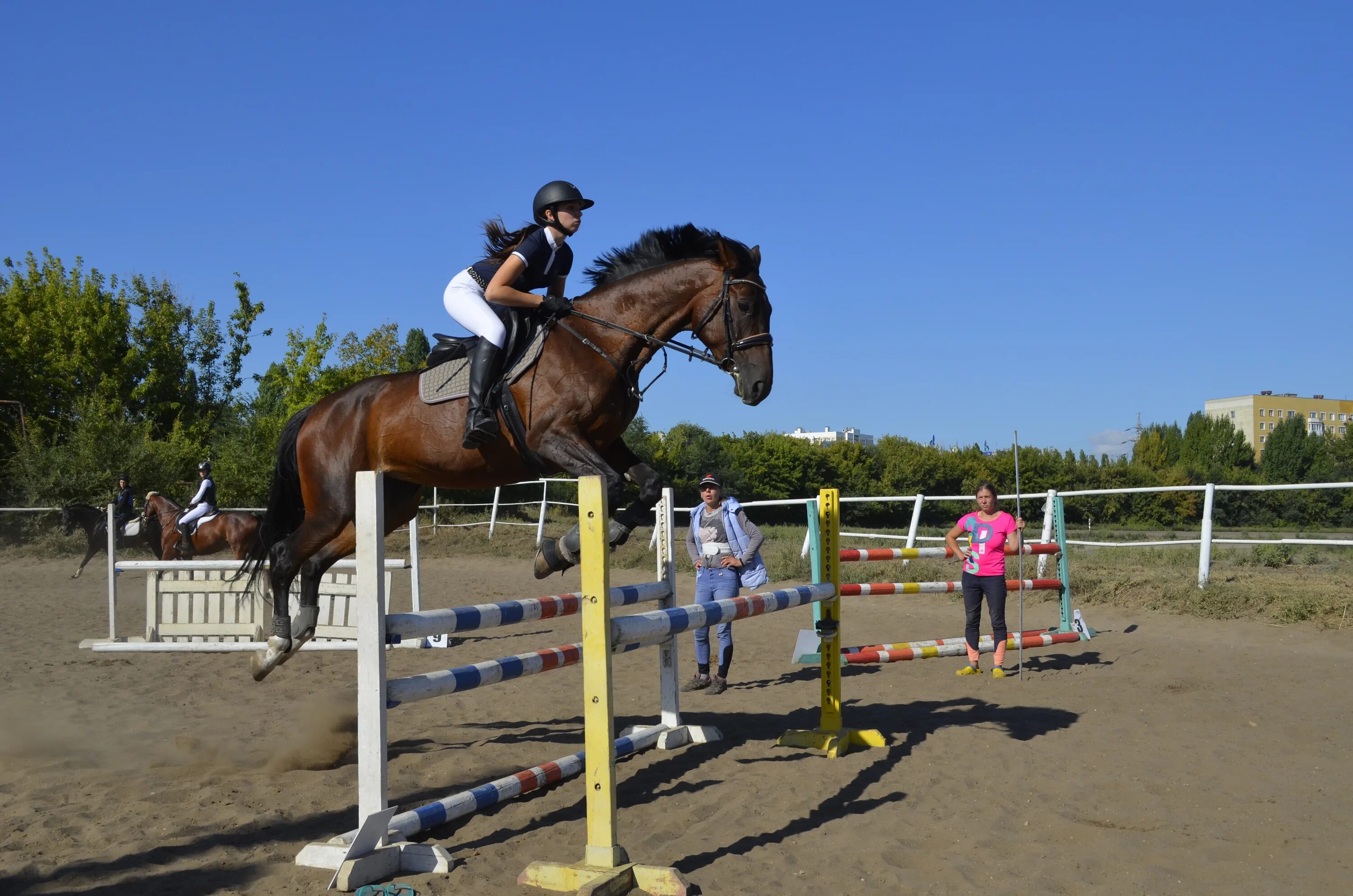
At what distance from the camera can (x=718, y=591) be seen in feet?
24.1

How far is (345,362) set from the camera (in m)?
36.0

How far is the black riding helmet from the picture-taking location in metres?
4.50

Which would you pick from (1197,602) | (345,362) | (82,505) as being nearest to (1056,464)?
(345,362)

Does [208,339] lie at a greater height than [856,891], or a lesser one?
greater

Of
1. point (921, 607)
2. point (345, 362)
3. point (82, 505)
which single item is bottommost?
point (921, 607)

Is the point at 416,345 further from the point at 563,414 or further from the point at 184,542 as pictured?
the point at 563,414

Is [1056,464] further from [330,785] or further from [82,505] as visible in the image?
[330,785]

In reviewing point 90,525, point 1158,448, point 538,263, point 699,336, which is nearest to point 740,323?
point 699,336

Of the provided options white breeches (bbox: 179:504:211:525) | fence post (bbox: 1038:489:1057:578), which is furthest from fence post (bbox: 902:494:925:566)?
white breeches (bbox: 179:504:211:525)

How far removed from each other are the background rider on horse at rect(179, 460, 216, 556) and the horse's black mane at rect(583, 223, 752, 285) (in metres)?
11.0

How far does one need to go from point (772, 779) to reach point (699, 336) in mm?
2157

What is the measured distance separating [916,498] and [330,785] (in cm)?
1072

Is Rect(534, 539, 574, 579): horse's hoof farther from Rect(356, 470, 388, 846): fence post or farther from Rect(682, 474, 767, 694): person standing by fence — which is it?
Rect(682, 474, 767, 694): person standing by fence

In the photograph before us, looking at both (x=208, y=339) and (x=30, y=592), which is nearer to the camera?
(x=30, y=592)
